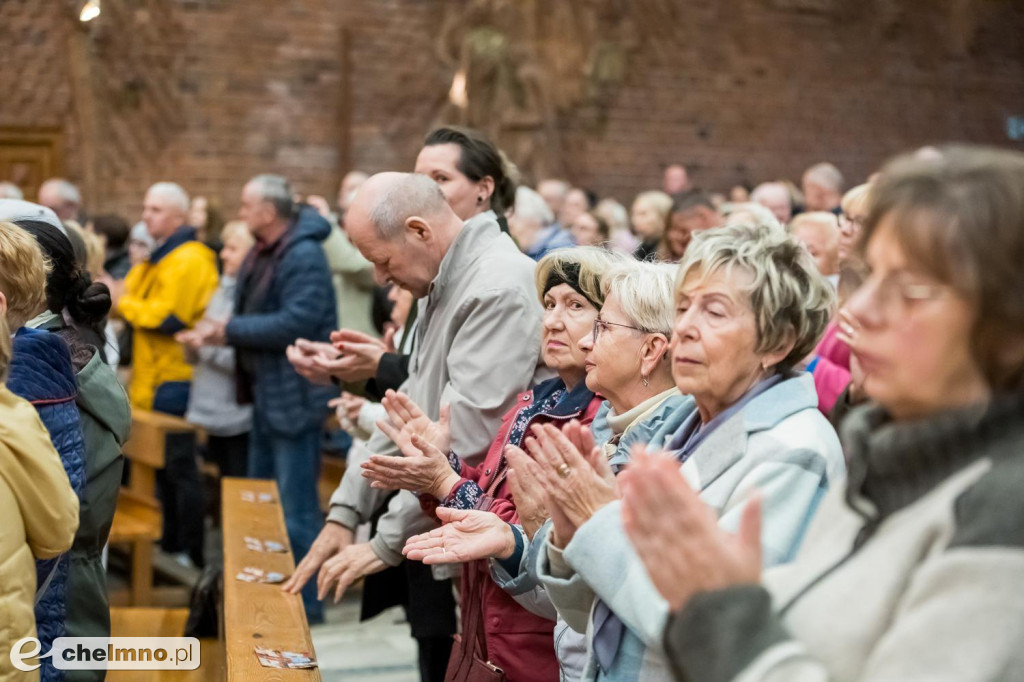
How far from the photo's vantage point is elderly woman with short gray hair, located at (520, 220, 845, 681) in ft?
6.31

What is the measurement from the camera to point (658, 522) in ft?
4.61

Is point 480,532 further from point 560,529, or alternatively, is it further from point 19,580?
point 19,580

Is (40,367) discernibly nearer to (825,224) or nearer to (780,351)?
(780,351)

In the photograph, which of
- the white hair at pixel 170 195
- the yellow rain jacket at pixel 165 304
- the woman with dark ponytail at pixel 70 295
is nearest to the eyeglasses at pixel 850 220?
the woman with dark ponytail at pixel 70 295

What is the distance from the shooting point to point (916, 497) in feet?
4.21

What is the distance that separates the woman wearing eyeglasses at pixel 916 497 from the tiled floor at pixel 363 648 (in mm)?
3569

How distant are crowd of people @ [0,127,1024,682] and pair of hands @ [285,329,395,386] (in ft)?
0.04

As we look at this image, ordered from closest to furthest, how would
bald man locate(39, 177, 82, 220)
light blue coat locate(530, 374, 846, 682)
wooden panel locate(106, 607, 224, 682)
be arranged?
light blue coat locate(530, 374, 846, 682)
wooden panel locate(106, 607, 224, 682)
bald man locate(39, 177, 82, 220)

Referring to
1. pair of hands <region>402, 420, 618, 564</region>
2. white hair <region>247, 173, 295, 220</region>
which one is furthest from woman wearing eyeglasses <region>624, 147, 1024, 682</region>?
white hair <region>247, 173, 295, 220</region>

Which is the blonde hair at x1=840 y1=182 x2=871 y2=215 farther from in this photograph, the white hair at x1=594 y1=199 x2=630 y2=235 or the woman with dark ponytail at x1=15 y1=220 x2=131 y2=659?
the white hair at x1=594 y1=199 x2=630 y2=235

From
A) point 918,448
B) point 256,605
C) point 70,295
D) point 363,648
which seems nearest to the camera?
point 918,448

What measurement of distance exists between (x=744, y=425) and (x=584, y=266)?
102 cm

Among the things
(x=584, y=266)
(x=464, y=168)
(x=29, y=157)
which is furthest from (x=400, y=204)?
(x=29, y=157)

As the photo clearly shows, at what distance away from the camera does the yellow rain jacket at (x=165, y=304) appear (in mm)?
6508
